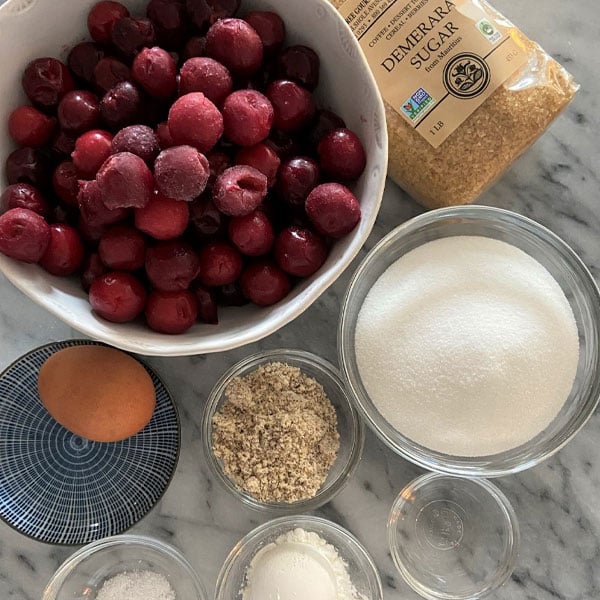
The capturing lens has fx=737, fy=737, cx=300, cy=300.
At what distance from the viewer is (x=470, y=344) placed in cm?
99

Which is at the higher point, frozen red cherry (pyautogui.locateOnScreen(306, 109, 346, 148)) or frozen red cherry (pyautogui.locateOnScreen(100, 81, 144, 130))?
frozen red cherry (pyautogui.locateOnScreen(306, 109, 346, 148))

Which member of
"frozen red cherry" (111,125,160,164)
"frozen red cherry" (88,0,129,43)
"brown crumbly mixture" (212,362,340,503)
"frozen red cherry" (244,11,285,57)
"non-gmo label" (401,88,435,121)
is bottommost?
"brown crumbly mixture" (212,362,340,503)

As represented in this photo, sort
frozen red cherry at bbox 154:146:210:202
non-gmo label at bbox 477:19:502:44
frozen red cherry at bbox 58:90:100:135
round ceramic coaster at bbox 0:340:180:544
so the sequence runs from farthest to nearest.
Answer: round ceramic coaster at bbox 0:340:180:544
non-gmo label at bbox 477:19:502:44
frozen red cherry at bbox 58:90:100:135
frozen red cherry at bbox 154:146:210:202

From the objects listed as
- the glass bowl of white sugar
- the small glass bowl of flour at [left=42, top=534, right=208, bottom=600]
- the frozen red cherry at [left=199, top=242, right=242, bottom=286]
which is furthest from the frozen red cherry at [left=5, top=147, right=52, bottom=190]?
the small glass bowl of flour at [left=42, top=534, right=208, bottom=600]

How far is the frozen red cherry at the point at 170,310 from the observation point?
882 mm

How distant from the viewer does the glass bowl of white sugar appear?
3.27 ft

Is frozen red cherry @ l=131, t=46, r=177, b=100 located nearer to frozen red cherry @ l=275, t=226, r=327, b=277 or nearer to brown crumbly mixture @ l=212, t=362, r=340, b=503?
frozen red cherry @ l=275, t=226, r=327, b=277

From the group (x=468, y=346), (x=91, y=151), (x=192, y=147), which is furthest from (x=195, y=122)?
(x=468, y=346)

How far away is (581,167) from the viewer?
115cm

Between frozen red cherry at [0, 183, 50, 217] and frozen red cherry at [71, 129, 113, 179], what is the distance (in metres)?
0.07

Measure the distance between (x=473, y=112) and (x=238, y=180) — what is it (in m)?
0.38

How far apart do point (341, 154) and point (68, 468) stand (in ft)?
2.12

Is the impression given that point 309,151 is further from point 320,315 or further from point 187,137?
point 320,315

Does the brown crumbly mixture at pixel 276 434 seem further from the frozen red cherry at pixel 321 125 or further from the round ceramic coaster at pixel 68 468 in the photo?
the frozen red cherry at pixel 321 125
